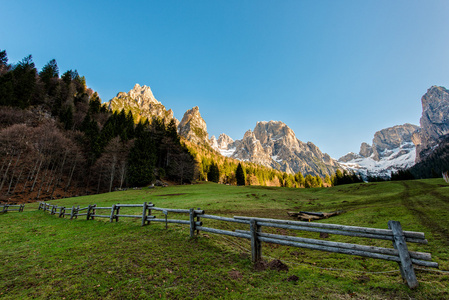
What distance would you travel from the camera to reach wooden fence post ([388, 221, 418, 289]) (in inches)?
219

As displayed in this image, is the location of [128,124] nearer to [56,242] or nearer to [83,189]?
[83,189]

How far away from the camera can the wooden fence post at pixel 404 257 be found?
5.56 m

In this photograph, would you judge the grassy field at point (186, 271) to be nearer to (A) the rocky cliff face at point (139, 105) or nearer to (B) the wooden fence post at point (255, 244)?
(B) the wooden fence post at point (255, 244)

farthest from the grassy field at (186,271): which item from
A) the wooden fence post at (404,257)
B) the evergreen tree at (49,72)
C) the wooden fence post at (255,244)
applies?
the evergreen tree at (49,72)

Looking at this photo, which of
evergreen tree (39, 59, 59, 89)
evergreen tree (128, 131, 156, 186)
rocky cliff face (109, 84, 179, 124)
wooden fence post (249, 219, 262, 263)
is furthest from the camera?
rocky cliff face (109, 84, 179, 124)

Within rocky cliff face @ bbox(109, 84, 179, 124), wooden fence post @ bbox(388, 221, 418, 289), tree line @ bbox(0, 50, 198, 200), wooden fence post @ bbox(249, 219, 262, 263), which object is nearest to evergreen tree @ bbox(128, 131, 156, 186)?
tree line @ bbox(0, 50, 198, 200)

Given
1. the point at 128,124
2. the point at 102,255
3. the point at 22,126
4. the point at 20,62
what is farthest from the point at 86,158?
the point at 102,255

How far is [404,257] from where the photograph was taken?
19.0ft

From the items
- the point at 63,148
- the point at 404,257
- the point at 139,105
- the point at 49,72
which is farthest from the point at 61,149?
the point at 139,105

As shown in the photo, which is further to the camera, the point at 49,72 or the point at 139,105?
the point at 139,105

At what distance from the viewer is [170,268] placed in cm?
742

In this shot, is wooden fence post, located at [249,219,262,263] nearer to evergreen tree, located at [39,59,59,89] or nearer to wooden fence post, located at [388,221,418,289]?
wooden fence post, located at [388,221,418,289]

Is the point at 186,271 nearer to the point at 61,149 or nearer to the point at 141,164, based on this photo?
the point at 141,164

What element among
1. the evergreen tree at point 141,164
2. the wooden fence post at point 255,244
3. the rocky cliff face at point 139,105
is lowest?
the wooden fence post at point 255,244
